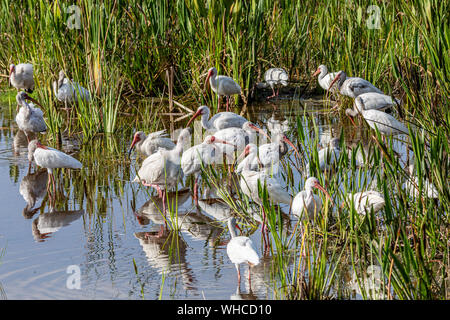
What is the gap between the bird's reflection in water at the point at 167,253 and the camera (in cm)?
457

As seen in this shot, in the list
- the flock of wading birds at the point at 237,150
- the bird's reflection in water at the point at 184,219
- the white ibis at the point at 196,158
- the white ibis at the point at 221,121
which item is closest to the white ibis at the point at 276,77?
the flock of wading birds at the point at 237,150

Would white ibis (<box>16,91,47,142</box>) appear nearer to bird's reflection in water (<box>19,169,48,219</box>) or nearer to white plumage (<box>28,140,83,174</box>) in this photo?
bird's reflection in water (<box>19,169,48,219</box>)

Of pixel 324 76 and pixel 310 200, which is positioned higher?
pixel 324 76

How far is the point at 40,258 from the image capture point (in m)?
4.92

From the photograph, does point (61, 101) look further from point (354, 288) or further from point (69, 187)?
point (354, 288)

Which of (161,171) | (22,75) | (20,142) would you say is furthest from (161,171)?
(22,75)

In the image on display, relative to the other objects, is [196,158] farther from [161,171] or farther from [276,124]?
[276,124]

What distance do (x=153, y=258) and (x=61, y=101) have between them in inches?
223

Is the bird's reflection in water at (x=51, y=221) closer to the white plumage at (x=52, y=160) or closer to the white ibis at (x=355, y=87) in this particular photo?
the white plumage at (x=52, y=160)

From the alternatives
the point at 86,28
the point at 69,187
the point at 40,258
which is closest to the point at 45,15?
the point at 86,28

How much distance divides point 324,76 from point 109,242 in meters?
6.10

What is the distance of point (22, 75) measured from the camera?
1045 centimetres

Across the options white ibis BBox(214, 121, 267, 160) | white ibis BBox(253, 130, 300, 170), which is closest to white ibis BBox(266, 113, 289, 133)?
white ibis BBox(214, 121, 267, 160)

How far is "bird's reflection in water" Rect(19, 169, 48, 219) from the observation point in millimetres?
6177
